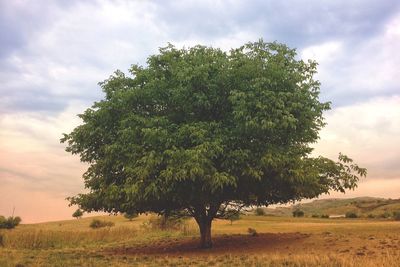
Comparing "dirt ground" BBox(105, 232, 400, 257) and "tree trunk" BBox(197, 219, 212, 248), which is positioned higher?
"tree trunk" BBox(197, 219, 212, 248)

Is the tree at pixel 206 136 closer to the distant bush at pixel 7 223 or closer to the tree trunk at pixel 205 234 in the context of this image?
the tree trunk at pixel 205 234

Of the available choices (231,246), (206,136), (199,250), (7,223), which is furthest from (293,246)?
(7,223)

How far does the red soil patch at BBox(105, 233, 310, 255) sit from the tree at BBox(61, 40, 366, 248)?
1.67 m

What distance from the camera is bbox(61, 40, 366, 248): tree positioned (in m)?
26.2

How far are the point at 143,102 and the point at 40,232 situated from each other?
55.3ft

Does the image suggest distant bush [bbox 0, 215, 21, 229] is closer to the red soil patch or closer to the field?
the field

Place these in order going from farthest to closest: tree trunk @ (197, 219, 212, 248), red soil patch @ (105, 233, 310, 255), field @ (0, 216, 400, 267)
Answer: tree trunk @ (197, 219, 212, 248), red soil patch @ (105, 233, 310, 255), field @ (0, 216, 400, 267)

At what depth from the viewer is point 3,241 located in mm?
37688

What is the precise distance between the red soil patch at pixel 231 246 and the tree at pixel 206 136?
5.47 ft

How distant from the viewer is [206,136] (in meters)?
26.8

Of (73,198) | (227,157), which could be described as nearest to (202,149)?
(227,157)

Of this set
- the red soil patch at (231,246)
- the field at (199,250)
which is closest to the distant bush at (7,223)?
the field at (199,250)

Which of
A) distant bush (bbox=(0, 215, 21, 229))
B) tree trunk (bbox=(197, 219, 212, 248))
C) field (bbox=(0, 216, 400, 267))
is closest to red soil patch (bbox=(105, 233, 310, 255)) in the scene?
field (bbox=(0, 216, 400, 267))

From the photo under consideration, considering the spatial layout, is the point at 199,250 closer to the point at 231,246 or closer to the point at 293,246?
the point at 231,246
